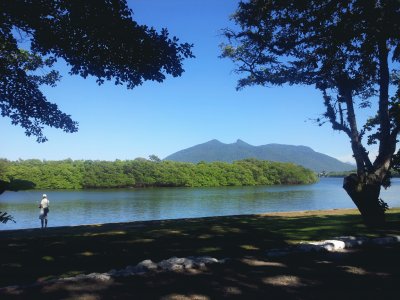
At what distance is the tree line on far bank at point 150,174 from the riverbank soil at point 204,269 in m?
104

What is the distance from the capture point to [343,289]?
21.7 feet

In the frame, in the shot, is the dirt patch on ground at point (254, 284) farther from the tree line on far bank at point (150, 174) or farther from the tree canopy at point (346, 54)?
the tree line on far bank at point (150, 174)

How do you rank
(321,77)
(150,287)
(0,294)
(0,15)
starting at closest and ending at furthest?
(0,294), (150,287), (0,15), (321,77)

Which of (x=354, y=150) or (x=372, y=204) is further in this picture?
(x=354, y=150)

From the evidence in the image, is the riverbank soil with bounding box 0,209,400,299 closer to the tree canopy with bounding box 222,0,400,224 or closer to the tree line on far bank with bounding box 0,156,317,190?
the tree canopy with bounding box 222,0,400,224

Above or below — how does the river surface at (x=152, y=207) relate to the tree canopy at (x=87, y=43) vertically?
below

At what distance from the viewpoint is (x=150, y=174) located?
12675cm

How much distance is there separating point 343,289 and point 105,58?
9835 millimetres

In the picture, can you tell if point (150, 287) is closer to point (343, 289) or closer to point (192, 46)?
point (343, 289)

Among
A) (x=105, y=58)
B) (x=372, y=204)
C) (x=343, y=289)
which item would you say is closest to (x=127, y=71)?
(x=105, y=58)

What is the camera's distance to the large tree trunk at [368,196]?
1481cm

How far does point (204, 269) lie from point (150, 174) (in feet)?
395

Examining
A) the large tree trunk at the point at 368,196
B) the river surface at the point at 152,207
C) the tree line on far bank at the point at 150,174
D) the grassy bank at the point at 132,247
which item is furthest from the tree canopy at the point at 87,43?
the tree line on far bank at the point at 150,174

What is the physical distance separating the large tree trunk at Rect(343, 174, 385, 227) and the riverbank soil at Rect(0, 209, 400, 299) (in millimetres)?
2309
